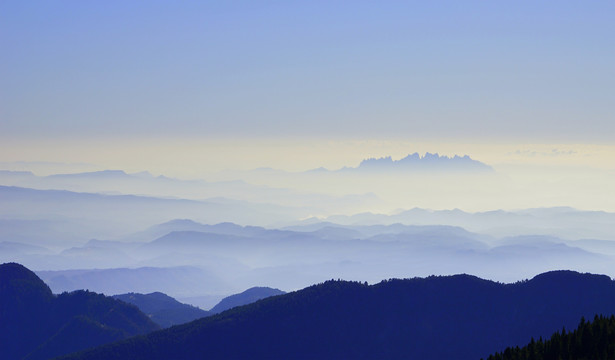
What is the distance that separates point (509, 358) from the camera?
307 ft

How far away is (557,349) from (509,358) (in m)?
5.86

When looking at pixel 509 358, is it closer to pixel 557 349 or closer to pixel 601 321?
pixel 557 349

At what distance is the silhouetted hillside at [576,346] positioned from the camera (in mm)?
92250

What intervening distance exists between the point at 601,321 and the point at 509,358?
12078 mm

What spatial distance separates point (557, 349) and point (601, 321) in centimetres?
638

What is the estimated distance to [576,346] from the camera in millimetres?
94875

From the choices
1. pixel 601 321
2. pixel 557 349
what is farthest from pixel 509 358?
pixel 601 321

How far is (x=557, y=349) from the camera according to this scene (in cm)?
9550

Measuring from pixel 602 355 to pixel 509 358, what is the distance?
30.3ft

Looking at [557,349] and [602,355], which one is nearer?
[602,355]

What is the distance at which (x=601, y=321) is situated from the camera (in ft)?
321

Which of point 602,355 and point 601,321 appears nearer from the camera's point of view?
point 602,355

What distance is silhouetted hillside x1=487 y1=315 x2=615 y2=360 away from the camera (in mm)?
92250
